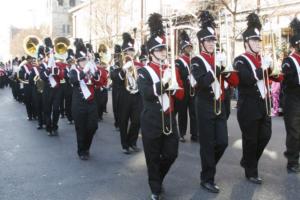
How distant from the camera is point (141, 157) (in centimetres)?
812

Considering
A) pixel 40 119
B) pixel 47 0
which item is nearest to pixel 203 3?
pixel 40 119

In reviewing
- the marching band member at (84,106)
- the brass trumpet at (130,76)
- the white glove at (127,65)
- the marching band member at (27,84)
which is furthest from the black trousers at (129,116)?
the marching band member at (27,84)

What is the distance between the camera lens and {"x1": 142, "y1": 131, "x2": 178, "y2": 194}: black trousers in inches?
218

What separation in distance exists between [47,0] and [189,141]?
7817 centimetres

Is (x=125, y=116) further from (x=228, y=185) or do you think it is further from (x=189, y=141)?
(x=228, y=185)

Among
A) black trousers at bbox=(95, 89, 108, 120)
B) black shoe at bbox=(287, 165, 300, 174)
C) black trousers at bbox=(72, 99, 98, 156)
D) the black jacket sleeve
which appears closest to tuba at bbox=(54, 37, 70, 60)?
black trousers at bbox=(95, 89, 108, 120)

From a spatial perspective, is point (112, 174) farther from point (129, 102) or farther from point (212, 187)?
point (129, 102)

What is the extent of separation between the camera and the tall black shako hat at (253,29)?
609 cm

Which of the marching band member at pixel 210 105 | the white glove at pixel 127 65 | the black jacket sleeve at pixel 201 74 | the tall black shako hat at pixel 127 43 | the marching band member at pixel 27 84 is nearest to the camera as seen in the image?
the black jacket sleeve at pixel 201 74

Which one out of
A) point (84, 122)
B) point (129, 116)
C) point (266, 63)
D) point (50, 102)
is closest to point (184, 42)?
point (129, 116)

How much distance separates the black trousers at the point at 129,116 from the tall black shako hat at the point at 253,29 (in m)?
3.10

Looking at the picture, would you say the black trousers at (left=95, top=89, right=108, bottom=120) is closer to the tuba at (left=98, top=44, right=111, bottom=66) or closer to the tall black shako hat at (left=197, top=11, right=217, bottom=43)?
the tuba at (left=98, top=44, right=111, bottom=66)

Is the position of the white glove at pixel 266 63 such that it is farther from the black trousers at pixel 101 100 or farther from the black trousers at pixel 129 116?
the black trousers at pixel 101 100

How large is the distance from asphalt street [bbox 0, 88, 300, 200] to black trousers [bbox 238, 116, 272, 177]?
29cm
